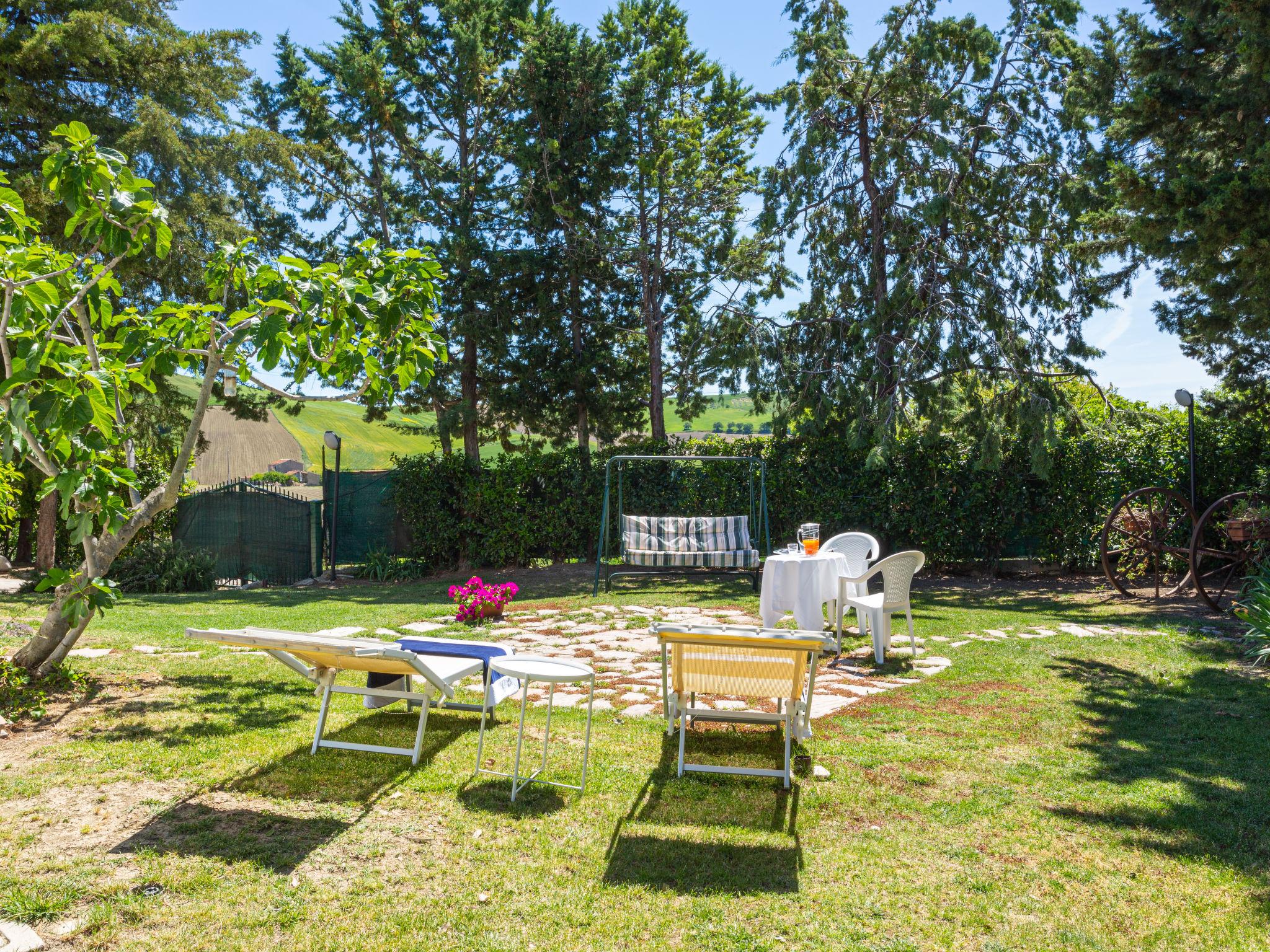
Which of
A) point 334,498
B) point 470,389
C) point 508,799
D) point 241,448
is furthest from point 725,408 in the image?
point 241,448

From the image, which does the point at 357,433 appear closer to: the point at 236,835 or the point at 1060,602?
the point at 1060,602

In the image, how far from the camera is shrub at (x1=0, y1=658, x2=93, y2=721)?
4.10 m

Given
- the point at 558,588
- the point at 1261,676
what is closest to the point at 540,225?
the point at 558,588

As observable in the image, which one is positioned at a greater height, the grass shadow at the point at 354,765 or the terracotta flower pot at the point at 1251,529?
the terracotta flower pot at the point at 1251,529

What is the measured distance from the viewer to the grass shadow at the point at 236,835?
2748mm

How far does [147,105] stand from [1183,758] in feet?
41.1

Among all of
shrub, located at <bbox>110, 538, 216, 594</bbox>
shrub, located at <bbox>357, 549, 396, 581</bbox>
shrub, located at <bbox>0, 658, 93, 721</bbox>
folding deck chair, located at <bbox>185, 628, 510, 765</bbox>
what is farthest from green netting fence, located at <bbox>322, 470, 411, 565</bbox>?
folding deck chair, located at <bbox>185, 628, 510, 765</bbox>

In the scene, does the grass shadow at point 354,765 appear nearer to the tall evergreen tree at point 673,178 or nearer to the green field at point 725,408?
the green field at point 725,408

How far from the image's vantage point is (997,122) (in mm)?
11695

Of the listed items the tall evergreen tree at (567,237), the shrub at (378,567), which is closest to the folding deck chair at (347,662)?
the shrub at (378,567)

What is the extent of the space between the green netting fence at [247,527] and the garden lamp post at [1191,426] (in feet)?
38.4

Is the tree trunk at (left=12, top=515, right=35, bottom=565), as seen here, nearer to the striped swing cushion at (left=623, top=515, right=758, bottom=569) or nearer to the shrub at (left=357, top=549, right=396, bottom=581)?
the shrub at (left=357, top=549, right=396, bottom=581)

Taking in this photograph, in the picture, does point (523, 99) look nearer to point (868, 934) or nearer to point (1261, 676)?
point (1261, 676)

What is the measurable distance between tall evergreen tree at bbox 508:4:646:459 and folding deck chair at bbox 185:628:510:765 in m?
10.4
